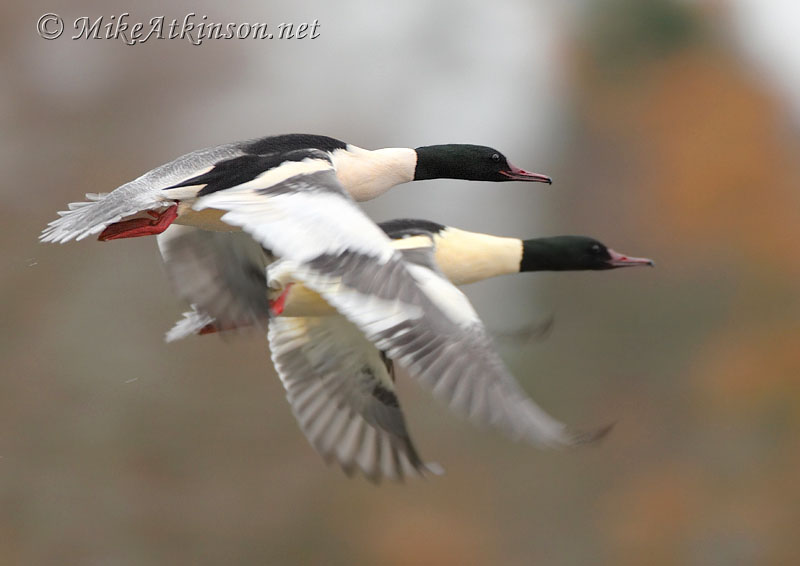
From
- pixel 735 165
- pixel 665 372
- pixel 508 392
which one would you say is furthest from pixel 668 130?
pixel 508 392

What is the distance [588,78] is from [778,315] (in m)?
7.21

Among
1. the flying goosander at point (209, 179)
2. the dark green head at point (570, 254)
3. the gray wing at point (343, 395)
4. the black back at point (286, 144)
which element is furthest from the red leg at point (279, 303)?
the dark green head at point (570, 254)

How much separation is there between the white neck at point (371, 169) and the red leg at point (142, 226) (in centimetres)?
62

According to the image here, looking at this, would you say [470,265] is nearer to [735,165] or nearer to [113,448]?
[113,448]

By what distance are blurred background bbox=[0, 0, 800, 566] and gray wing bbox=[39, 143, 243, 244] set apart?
4.31 m

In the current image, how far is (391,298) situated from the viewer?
4.51 meters

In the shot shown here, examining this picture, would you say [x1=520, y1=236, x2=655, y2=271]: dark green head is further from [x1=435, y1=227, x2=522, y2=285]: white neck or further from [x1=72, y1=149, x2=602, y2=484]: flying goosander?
[x1=72, y1=149, x2=602, y2=484]: flying goosander

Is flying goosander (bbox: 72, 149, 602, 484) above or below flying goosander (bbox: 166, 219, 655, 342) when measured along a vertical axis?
above

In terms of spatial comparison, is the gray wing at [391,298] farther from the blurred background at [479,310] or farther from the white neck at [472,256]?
the blurred background at [479,310]

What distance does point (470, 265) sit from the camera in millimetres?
5723

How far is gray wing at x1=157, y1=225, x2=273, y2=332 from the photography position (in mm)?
5791

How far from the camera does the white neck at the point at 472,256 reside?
5.66 metres

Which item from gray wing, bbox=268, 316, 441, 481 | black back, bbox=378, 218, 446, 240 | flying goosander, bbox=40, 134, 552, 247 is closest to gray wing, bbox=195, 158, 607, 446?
flying goosander, bbox=40, 134, 552, 247

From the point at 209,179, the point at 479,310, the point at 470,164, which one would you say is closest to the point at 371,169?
the point at 470,164
